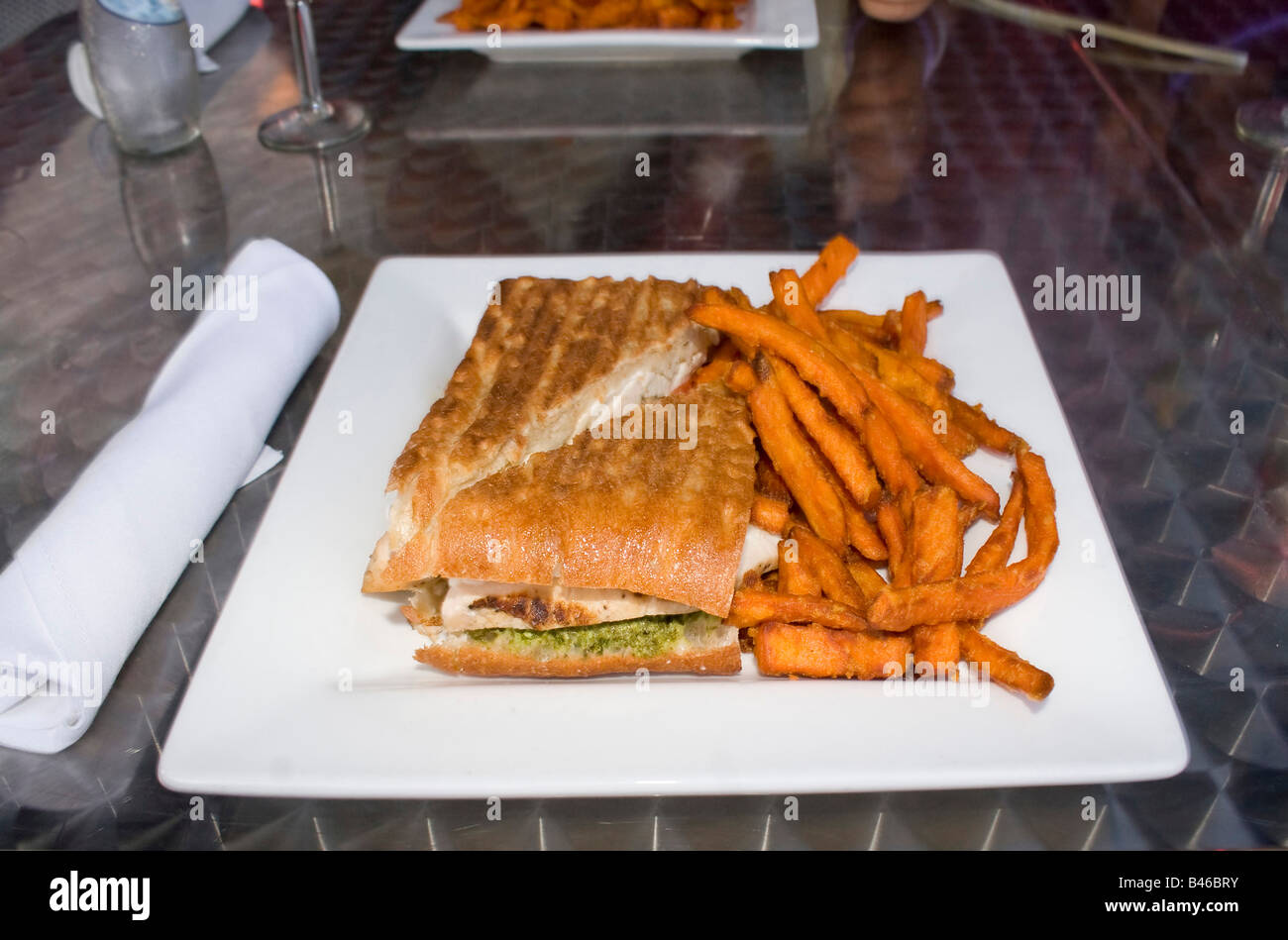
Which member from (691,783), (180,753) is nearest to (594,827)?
(691,783)

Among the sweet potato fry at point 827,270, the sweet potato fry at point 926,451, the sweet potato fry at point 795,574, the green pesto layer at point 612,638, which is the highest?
the sweet potato fry at point 827,270

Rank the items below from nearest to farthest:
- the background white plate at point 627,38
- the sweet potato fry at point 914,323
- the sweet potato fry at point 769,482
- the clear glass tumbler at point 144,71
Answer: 1. the sweet potato fry at point 769,482
2. the sweet potato fry at point 914,323
3. the clear glass tumbler at point 144,71
4. the background white plate at point 627,38

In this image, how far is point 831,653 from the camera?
1.91m

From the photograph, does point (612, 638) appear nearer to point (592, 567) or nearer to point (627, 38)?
point (592, 567)

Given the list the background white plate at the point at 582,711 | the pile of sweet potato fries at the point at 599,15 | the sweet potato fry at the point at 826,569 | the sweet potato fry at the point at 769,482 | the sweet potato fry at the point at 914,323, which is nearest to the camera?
the background white plate at the point at 582,711

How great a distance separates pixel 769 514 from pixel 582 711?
1.96ft

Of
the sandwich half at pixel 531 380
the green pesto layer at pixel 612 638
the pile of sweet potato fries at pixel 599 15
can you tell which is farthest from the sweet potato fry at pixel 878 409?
the pile of sweet potato fries at pixel 599 15

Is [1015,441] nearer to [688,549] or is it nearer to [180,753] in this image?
[688,549]

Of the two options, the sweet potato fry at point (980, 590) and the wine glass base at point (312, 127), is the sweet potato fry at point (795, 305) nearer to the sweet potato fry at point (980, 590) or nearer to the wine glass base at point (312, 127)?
the sweet potato fry at point (980, 590)

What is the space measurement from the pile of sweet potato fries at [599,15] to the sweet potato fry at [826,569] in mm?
2846

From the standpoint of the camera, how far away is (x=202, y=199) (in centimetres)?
382

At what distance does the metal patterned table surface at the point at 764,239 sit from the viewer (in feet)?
6.19

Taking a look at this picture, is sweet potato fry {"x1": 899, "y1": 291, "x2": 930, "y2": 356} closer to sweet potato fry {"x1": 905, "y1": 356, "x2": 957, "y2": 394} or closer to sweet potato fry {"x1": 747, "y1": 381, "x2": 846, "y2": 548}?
sweet potato fry {"x1": 905, "y1": 356, "x2": 957, "y2": 394}

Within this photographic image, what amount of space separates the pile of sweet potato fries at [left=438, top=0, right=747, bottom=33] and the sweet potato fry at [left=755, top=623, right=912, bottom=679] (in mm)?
3080
